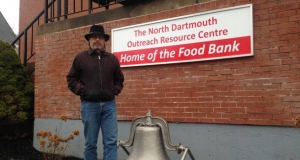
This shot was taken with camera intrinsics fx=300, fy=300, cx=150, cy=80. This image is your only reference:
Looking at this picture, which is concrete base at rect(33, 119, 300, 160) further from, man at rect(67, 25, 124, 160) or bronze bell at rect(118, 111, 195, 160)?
bronze bell at rect(118, 111, 195, 160)

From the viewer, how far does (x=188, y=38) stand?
4.28 metres

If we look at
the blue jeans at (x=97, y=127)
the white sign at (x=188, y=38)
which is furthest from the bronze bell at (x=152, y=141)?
the white sign at (x=188, y=38)

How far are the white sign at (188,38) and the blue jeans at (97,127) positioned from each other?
1413mm

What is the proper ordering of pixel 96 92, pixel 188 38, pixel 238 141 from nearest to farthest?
1. pixel 96 92
2. pixel 238 141
3. pixel 188 38

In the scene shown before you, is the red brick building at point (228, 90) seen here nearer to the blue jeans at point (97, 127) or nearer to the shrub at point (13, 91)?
the blue jeans at point (97, 127)

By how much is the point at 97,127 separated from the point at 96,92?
16.2 inches

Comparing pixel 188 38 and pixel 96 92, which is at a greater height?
pixel 188 38

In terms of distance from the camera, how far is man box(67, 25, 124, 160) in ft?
11.1

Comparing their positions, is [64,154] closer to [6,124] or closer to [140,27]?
[6,124]

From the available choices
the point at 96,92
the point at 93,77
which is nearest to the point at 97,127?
the point at 96,92

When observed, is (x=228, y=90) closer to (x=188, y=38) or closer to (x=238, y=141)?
(x=238, y=141)

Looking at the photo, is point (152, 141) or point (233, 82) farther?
point (233, 82)

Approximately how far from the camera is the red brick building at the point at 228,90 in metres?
3.61

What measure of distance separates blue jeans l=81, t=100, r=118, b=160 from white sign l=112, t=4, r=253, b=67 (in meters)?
1.41
